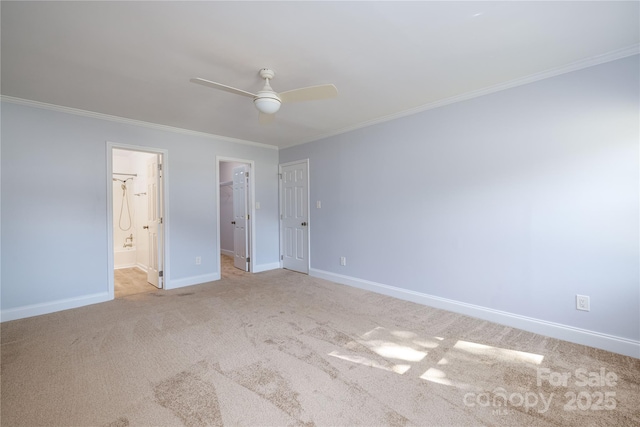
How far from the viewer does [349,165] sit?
4.40 meters

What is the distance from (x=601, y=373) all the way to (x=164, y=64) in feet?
13.6

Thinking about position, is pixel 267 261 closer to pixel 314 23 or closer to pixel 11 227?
pixel 11 227

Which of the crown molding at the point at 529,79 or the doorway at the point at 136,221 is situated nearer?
the crown molding at the point at 529,79

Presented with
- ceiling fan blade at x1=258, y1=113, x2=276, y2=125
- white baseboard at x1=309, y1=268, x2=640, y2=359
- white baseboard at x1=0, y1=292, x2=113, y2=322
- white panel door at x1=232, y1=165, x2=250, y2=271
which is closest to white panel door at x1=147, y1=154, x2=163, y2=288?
white baseboard at x1=0, y1=292, x2=113, y2=322

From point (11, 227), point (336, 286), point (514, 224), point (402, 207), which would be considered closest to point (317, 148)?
point (402, 207)

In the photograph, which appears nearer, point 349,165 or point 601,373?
point 601,373

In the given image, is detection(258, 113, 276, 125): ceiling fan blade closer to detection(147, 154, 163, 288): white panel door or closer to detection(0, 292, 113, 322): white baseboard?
detection(147, 154, 163, 288): white panel door

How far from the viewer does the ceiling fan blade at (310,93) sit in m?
2.21

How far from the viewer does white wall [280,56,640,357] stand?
7.71 ft

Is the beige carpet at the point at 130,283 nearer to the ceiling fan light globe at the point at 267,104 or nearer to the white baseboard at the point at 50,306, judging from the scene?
the white baseboard at the point at 50,306

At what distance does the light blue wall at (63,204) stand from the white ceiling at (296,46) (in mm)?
432

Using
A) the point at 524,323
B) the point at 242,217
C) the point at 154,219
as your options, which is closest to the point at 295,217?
the point at 242,217

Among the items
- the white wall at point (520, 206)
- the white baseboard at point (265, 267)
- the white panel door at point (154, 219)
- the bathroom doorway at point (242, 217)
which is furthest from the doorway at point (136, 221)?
the white wall at point (520, 206)

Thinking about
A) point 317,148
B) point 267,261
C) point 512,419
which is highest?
point 317,148
